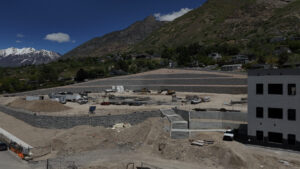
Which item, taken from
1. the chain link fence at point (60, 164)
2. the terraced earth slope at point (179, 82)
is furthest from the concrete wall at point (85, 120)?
the terraced earth slope at point (179, 82)

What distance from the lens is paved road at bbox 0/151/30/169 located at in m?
25.5

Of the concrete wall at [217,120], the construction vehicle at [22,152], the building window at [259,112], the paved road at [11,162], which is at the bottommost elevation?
the paved road at [11,162]

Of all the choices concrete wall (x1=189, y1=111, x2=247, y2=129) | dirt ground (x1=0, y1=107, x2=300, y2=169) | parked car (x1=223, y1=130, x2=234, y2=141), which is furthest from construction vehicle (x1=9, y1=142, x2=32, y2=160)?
parked car (x1=223, y1=130, x2=234, y2=141)

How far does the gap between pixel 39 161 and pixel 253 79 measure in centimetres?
2987

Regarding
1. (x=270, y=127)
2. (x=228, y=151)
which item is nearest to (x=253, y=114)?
(x=270, y=127)

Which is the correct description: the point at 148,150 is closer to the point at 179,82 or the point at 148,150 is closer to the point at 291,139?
the point at 291,139

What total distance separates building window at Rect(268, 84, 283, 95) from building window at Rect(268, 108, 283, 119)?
2.18 m

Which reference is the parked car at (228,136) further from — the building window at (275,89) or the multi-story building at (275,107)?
the building window at (275,89)

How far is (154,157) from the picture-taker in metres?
27.2

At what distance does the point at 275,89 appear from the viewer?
2673cm

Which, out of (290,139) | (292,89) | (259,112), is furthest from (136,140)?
(292,89)

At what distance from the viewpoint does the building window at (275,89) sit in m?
26.4

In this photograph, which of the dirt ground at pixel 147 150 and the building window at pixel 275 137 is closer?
the dirt ground at pixel 147 150

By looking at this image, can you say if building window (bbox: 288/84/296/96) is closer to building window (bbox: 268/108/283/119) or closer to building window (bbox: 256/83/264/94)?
building window (bbox: 268/108/283/119)
